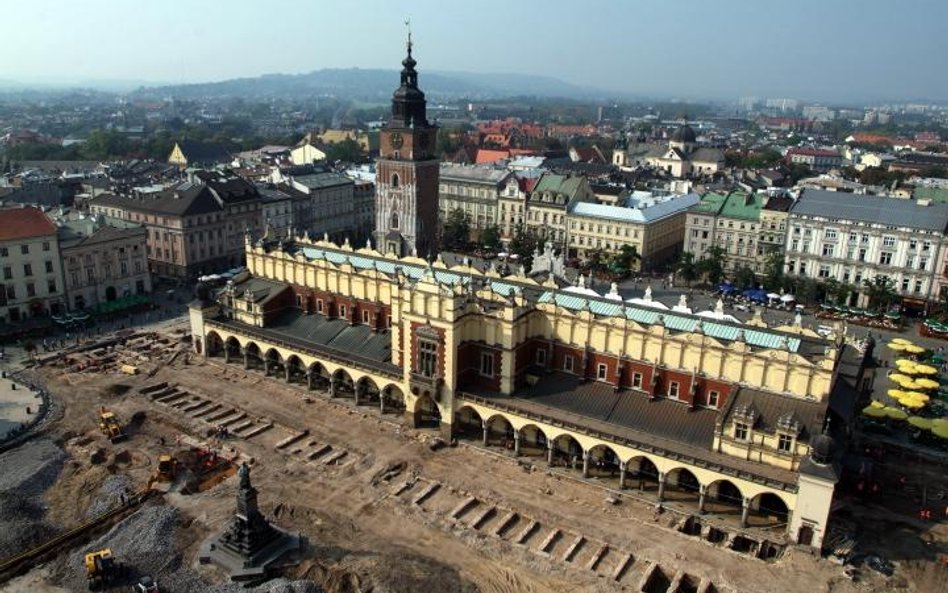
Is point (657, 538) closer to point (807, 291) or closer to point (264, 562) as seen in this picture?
point (264, 562)

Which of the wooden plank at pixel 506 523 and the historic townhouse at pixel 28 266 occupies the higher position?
the historic townhouse at pixel 28 266

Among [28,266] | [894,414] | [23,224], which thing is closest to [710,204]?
[894,414]

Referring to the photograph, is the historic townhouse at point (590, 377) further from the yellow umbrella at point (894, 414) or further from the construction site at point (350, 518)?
the yellow umbrella at point (894, 414)

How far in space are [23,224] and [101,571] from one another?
65229mm

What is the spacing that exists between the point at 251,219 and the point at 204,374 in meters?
52.3

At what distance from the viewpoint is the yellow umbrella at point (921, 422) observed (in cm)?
6925

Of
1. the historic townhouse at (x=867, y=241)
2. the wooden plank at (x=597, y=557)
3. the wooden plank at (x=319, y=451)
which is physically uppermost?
the historic townhouse at (x=867, y=241)

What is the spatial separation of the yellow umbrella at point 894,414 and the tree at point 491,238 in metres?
80.8

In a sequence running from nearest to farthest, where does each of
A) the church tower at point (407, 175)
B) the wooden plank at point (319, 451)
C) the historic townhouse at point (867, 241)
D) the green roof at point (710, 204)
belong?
the wooden plank at point (319, 451) → the church tower at point (407, 175) → the historic townhouse at point (867, 241) → the green roof at point (710, 204)

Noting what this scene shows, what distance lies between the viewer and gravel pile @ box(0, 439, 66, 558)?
50703 mm

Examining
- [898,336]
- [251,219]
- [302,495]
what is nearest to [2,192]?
[251,219]

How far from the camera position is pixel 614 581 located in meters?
48.2

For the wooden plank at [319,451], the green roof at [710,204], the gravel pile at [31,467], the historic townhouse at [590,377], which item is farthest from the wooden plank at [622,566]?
the green roof at [710,204]

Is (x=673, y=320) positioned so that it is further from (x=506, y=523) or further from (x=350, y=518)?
(x=350, y=518)
